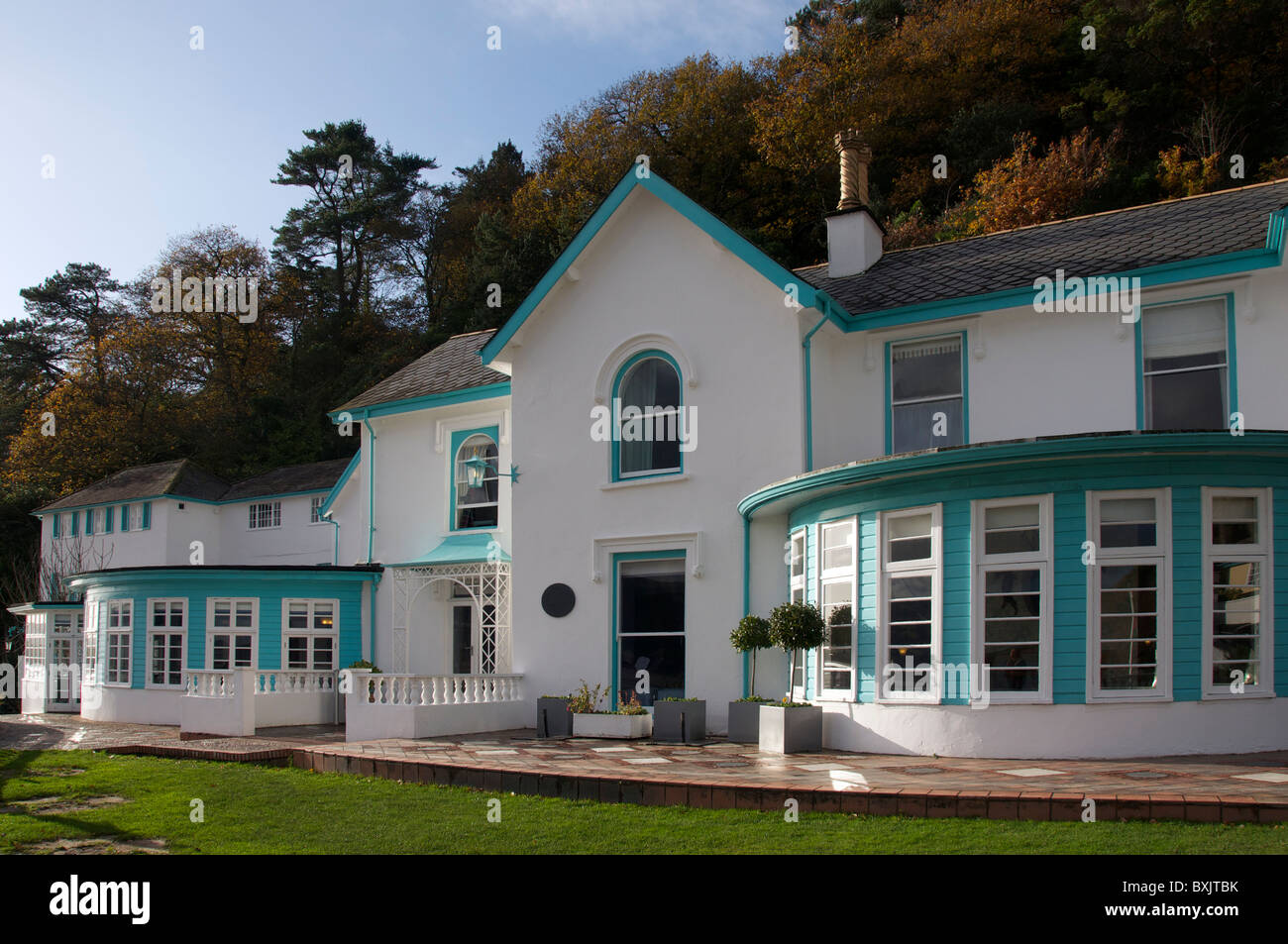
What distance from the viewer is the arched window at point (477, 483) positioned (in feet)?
65.4

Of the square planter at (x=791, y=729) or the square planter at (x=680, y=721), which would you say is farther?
the square planter at (x=680, y=721)

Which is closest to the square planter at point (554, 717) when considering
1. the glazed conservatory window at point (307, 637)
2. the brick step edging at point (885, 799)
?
the brick step edging at point (885, 799)

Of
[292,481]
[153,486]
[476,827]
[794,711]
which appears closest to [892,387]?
[794,711]

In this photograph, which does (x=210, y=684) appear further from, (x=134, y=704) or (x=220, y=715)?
(x=134, y=704)

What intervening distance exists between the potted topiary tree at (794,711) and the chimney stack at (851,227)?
731 cm

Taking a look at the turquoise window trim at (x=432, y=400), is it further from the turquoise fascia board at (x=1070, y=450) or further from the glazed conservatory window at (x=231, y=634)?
the turquoise fascia board at (x=1070, y=450)

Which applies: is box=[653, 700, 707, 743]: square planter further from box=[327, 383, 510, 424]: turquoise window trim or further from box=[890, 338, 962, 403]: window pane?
box=[327, 383, 510, 424]: turquoise window trim

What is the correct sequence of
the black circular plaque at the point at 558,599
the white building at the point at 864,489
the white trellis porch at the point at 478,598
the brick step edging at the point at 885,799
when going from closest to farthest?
the brick step edging at the point at 885,799
the white building at the point at 864,489
the black circular plaque at the point at 558,599
the white trellis porch at the point at 478,598

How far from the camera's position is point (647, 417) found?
16.6 m

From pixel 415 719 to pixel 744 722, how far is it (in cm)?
482

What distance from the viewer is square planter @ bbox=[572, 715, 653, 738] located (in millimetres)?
14758

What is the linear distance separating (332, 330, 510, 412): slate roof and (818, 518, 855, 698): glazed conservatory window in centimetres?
816

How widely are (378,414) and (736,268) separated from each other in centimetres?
872

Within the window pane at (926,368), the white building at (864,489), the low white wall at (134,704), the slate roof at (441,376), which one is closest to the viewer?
the white building at (864,489)
